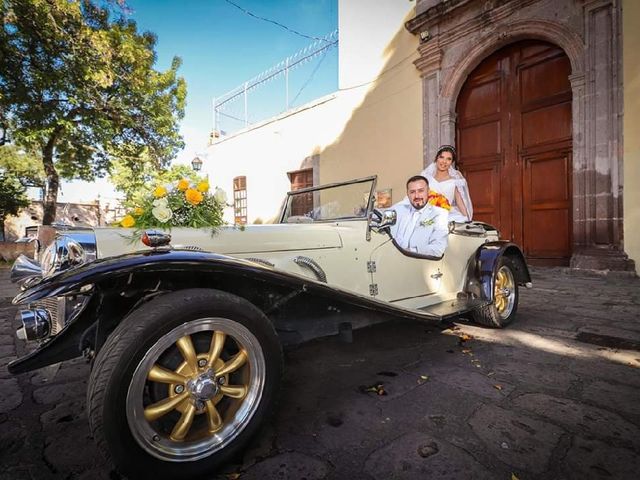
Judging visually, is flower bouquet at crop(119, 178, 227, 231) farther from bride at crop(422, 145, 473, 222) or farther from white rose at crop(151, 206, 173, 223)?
bride at crop(422, 145, 473, 222)

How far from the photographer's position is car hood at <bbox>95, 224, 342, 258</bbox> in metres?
1.81

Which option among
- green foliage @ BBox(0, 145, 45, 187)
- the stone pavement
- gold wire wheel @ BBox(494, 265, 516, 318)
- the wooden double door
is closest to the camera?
the stone pavement

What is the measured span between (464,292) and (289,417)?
218 centimetres

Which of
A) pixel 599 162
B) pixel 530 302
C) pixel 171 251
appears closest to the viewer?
pixel 171 251

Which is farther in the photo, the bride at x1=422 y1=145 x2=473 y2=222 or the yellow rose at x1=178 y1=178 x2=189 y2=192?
the bride at x1=422 y1=145 x2=473 y2=222

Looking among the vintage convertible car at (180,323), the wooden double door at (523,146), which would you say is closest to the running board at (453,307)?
the vintage convertible car at (180,323)

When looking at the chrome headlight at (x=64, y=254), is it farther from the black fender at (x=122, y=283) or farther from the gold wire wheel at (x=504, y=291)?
the gold wire wheel at (x=504, y=291)

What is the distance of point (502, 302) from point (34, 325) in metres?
3.57

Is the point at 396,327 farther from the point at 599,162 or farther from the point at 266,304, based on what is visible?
the point at 599,162

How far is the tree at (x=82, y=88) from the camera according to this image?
29.9 ft

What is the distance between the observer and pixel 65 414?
1.85 metres

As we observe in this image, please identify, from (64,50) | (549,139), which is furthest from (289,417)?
(64,50)

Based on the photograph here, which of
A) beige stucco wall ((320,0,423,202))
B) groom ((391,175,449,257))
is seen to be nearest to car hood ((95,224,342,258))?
groom ((391,175,449,257))

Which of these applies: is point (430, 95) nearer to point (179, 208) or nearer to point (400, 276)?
point (400, 276)
